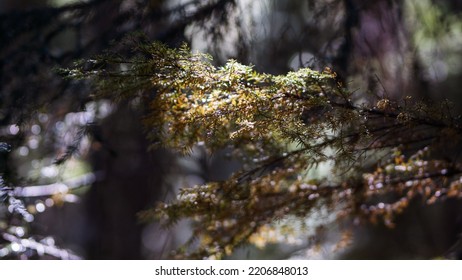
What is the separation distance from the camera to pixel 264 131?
1.81 meters

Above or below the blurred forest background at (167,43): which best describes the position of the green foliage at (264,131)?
below

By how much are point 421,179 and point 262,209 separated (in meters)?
0.81

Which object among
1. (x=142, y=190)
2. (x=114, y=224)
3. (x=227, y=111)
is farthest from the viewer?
(x=114, y=224)

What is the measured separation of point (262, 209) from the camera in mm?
2543

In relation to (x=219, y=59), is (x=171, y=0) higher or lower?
higher

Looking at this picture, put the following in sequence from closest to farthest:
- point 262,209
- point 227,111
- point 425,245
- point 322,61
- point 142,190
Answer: point 227,111, point 322,61, point 262,209, point 142,190, point 425,245

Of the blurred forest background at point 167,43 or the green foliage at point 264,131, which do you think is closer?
the green foliage at point 264,131

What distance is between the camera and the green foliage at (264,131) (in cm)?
176

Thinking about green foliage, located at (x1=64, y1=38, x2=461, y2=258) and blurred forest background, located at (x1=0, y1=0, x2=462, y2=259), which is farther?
blurred forest background, located at (x1=0, y1=0, x2=462, y2=259)

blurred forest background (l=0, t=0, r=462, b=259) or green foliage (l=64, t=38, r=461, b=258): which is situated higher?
blurred forest background (l=0, t=0, r=462, b=259)

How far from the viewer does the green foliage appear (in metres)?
1.76
